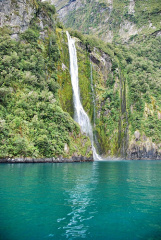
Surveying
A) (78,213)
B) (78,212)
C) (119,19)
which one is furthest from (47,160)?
(119,19)

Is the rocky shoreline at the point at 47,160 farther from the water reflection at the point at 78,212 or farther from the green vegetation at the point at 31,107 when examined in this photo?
the water reflection at the point at 78,212

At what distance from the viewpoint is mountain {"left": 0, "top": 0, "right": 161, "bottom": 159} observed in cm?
3406

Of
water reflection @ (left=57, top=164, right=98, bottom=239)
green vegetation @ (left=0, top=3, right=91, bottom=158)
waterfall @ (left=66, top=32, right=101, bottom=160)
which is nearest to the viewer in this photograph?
water reflection @ (left=57, top=164, right=98, bottom=239)

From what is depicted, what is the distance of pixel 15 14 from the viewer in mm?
44406

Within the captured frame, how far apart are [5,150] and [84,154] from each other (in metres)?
15.0

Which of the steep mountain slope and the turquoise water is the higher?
the steep mountain slope

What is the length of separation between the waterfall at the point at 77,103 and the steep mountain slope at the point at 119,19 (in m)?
58.6

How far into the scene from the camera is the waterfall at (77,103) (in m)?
49.5

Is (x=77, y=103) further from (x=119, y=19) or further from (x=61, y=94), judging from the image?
(x=119, y=19)

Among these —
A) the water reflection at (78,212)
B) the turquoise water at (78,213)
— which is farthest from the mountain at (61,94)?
the turquoise water at (78,213)

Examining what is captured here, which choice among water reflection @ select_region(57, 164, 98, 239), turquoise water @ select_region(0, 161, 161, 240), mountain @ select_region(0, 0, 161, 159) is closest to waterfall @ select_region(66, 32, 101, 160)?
mountain @ select_region(0, 0, 161, 159)

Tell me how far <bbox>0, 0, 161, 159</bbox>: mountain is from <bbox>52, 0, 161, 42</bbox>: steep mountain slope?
97.7 ft

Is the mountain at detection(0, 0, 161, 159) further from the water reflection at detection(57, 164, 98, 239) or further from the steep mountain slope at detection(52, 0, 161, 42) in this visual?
the steep mountain slope at detection(52, 0, 161, 42)

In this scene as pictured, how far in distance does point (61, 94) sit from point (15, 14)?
1773cm
